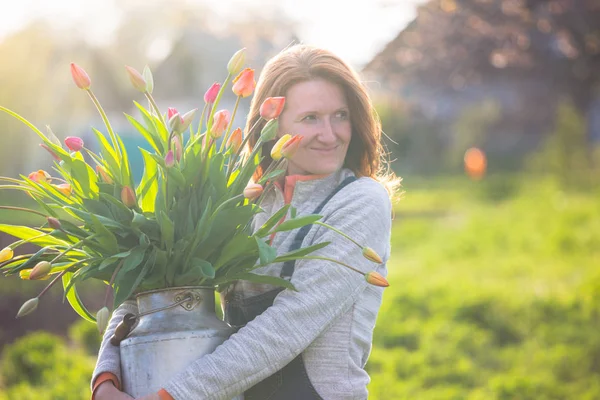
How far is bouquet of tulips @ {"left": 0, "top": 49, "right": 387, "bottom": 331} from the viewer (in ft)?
5.84

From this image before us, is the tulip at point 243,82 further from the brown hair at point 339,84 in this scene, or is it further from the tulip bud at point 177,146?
the brown hair at point 339,84

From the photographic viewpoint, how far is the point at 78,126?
53.0 ft

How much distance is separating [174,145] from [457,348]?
451cm

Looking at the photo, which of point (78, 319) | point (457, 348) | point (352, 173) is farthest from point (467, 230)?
point (352, 173)

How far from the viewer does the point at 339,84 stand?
225cm

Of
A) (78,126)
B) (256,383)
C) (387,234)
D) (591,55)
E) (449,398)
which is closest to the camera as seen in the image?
(256,383)

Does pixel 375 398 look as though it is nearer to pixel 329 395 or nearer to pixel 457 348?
pixel 457 348

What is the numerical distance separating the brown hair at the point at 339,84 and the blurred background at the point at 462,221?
2.66 ft

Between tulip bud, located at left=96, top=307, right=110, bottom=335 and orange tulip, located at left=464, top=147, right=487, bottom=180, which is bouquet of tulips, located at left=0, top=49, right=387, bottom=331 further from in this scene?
orange tulip, located at left=464, top=147, right=487, bottom=180

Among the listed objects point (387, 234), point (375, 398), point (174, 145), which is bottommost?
point (375, 398)

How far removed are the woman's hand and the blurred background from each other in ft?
5.32

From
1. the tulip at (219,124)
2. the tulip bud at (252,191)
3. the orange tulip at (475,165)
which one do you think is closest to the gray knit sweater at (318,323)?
the tulip bud at (252,191)

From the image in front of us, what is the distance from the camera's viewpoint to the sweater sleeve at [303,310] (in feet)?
5.96

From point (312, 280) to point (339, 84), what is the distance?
1.91 ft
